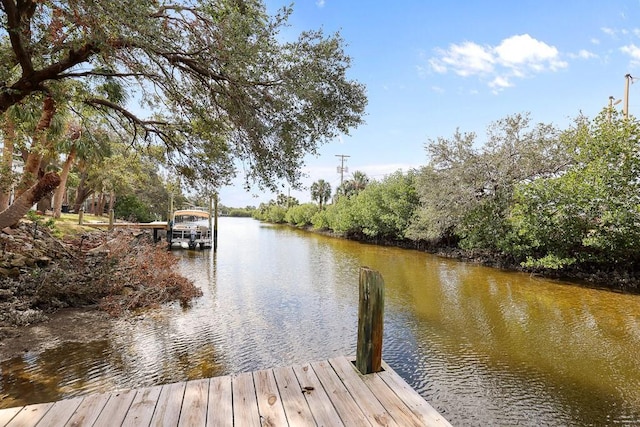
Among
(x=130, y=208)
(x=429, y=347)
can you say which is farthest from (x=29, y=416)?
(x=130, y=208)

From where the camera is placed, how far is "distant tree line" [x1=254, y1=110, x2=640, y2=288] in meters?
11.3

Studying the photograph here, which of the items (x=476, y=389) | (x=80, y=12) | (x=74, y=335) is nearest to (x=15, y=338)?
(x=74, y=335)

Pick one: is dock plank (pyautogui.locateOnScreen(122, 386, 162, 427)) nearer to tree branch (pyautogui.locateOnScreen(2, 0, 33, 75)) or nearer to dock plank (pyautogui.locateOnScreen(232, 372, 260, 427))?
dock plank (pyautogui.locateOnScreen(232, 372, 260, 427))

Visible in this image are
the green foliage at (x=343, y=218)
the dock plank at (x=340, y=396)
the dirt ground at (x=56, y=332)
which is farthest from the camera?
the green foliage at (x=343, y=218)

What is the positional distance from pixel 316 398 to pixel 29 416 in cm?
216

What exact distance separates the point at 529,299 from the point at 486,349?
5.12 m

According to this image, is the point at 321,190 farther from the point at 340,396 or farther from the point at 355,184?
the point at 340,396

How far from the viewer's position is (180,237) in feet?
68.7

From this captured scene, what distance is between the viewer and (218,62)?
175 inches

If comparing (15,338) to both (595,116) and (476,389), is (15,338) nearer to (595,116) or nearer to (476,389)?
(476,389)

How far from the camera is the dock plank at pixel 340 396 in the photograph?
251 centimetres

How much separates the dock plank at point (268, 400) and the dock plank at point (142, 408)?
0.82 metres

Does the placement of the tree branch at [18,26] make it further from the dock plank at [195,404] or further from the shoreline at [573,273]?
the shoreline at [573,273]

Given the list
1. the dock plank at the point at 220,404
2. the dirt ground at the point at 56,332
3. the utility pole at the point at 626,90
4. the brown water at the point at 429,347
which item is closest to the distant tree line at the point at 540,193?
the brown water at the point at 429,347
